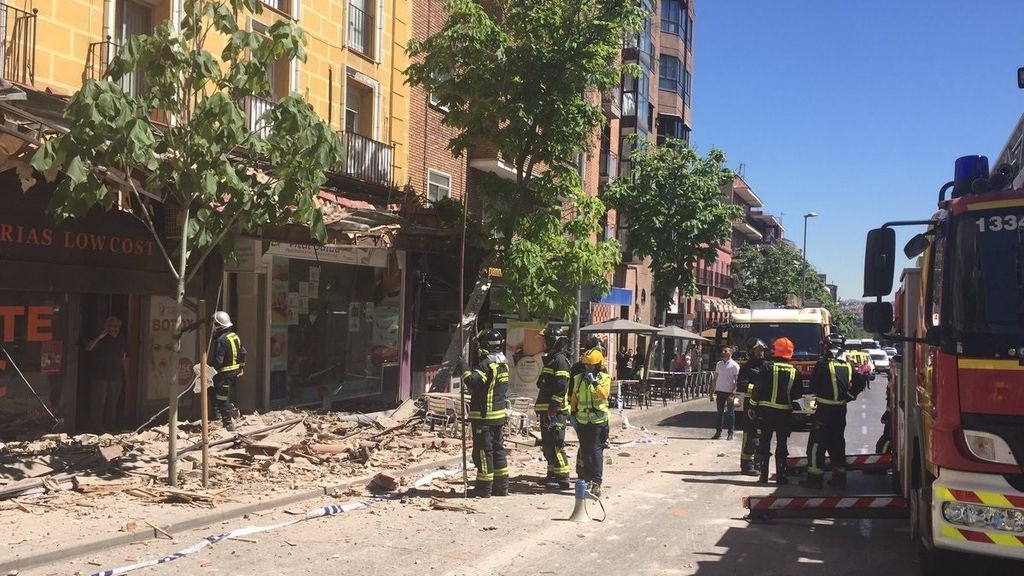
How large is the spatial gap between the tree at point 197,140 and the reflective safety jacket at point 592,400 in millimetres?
3305

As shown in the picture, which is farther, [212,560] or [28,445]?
[28,445]

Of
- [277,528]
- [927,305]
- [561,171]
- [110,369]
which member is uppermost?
[561,171]

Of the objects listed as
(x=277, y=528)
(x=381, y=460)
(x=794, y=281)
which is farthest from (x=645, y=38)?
(x=277, y=528)

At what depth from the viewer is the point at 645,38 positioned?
39156 mm

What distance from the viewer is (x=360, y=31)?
58.9ft

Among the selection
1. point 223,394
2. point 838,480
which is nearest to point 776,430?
point 838,480

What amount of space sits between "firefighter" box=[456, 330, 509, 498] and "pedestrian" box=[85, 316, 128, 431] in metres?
5.55

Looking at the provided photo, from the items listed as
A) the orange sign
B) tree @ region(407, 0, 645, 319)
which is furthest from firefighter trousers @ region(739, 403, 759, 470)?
the orange sign

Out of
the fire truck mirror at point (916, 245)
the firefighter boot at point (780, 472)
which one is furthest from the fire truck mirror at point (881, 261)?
the firefighter boot at point (780, 472)

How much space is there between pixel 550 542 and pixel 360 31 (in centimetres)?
1356

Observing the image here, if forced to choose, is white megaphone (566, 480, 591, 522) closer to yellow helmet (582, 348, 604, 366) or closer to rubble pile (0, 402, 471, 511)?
yellow helmet (582, 348, 604, 366)

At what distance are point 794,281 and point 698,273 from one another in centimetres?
928

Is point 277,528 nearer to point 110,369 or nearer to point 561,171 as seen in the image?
point 110,369

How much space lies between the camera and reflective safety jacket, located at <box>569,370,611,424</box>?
910 cm
